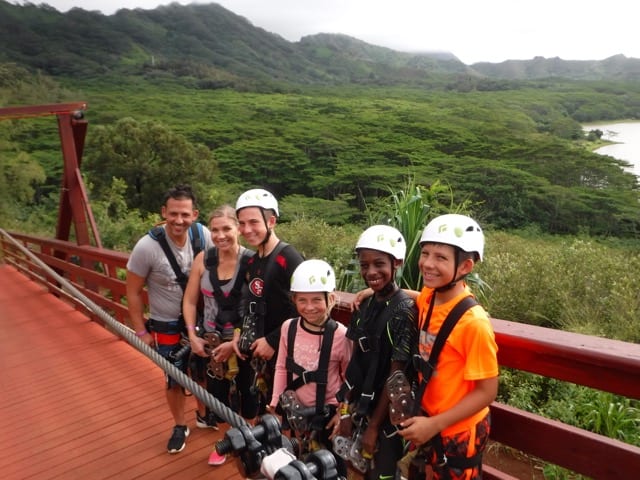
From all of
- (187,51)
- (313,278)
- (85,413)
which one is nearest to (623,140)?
(85,413)

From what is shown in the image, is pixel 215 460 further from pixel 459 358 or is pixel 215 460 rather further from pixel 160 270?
pixel 459 358


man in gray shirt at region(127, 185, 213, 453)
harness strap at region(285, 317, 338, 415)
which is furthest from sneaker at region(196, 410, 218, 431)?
harness strap at region(285, 317, 338, 415)

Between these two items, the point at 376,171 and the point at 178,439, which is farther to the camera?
the point at 376,171

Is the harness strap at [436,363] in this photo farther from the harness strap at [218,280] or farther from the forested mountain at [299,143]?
the forested mountain at [299,143]

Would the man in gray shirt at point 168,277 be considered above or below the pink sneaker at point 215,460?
above

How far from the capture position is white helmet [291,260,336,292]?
196 cm

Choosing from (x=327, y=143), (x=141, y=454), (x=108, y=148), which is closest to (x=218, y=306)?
(x=141, y=454)

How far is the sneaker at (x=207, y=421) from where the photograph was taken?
310 cm

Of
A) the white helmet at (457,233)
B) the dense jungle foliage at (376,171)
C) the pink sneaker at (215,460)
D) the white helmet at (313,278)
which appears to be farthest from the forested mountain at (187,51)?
the white helmet at (457,233)

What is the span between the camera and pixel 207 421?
123 inches

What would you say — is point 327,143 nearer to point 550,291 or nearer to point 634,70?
point 550,291

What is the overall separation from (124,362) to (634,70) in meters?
178

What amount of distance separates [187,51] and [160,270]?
Result: 13492 cm

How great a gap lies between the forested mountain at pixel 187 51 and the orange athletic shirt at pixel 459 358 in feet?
289
